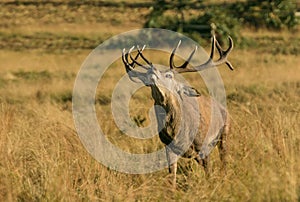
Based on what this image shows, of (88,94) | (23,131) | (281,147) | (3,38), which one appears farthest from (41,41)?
(281,147)

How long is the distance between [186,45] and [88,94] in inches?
409

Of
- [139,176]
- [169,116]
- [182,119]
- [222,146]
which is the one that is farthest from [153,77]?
[222,146]

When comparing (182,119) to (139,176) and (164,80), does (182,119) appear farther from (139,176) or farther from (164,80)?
(139,176)

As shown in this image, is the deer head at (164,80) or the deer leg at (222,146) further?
the deer leg at (222,146)

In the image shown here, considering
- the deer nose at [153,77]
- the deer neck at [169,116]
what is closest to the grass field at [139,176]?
the deer neck at [169,116]

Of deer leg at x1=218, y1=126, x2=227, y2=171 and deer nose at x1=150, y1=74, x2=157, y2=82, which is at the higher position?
deer nose at x1=150, y1=74, x2=157, y2=82

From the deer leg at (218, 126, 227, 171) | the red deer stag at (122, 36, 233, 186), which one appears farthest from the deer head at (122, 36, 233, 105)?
the deer leg at (218, 126, 227, 171)

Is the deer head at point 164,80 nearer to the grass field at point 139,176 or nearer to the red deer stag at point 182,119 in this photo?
the red deer stag at point 182,119

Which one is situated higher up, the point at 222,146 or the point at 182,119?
the point at 182,119

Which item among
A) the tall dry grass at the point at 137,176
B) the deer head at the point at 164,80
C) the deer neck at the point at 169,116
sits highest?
the deer head at the point at 164,80

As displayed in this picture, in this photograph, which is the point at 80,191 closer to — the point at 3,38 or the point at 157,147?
the point at 157,147

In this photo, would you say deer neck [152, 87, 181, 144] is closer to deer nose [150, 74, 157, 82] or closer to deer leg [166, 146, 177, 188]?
deer leg [166, 146, 177, 188]

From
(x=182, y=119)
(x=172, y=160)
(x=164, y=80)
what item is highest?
(x=164, y=80)

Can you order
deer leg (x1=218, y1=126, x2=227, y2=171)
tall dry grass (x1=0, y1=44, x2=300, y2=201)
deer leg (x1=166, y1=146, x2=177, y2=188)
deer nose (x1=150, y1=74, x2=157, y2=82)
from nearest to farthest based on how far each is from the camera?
tall dry grass (x1=0, y1=44, x2=300, y2=201), deer nose (x1=150, y1=74, x2=157, y2=82), deer leg (x1=166, y1=146, x2=177, y2=188), deer leg (x1=218, y1=126, x2=227, y2=171)
